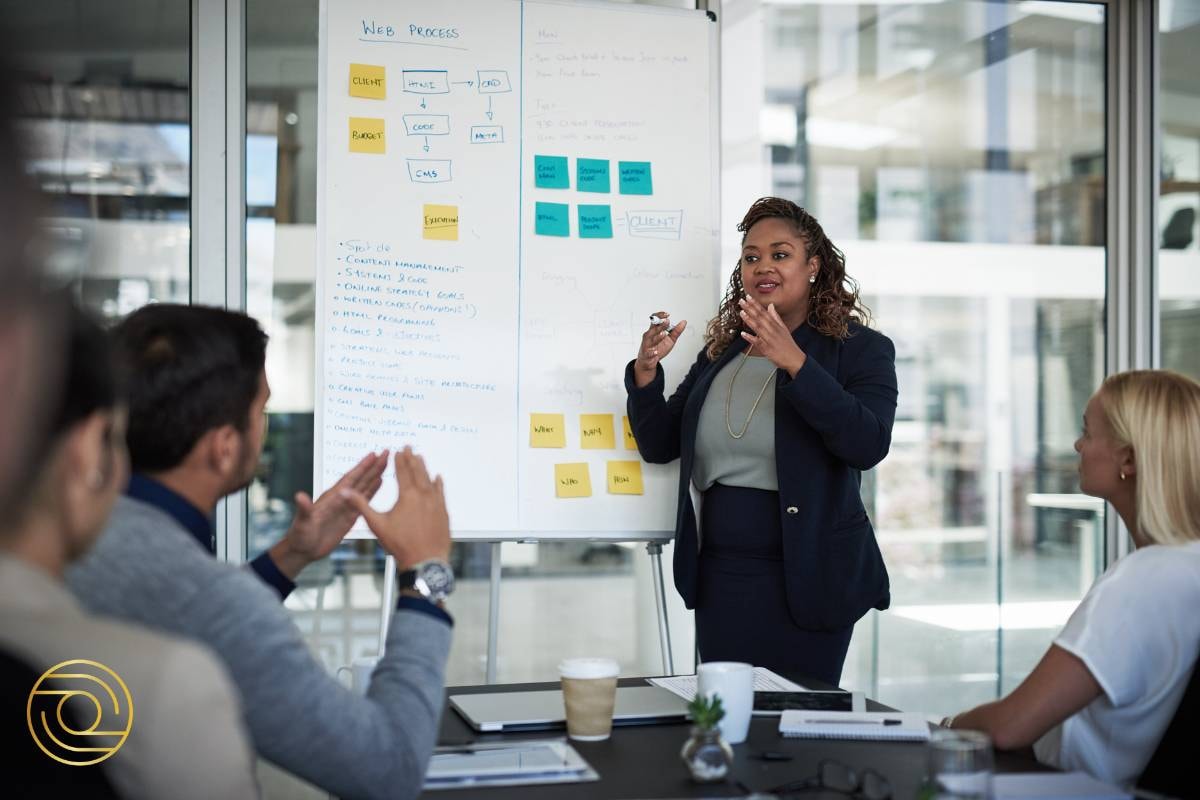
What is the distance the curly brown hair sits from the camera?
109 inches

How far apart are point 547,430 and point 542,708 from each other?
4.38ft

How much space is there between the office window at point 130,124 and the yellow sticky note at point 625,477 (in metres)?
1.36

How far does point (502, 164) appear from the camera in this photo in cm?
306

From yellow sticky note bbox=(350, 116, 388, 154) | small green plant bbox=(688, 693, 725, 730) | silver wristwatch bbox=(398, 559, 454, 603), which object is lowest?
small green plant bbox=(688, 693, 725, 730)

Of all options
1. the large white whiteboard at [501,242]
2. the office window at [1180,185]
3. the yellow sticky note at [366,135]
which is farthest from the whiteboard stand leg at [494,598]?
the office window at [1180,185]

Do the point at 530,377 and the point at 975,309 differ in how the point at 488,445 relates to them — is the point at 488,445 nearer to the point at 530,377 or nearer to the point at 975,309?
the point at 530,377

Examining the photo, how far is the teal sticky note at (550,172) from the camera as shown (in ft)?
10.1

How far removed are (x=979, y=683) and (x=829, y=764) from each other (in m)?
2.93

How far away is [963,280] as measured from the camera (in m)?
4.00

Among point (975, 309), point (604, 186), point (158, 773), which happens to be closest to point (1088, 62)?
point (975, 309)

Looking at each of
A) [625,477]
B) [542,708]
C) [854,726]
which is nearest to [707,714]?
[854,726]

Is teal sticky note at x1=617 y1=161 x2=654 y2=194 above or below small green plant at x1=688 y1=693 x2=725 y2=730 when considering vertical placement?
above

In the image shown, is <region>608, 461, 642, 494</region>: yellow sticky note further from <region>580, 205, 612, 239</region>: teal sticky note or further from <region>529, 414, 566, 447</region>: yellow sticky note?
<region>580, 205, 612, 239</region>: teal sticky note

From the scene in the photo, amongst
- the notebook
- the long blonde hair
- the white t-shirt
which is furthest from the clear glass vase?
the long blonde hair
